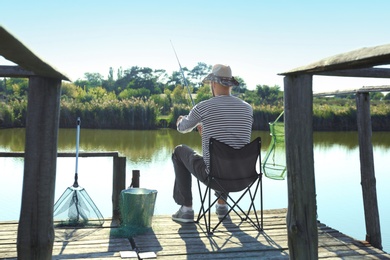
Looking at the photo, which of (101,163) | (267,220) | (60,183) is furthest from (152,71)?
(267,220)

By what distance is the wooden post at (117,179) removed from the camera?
4.13 m

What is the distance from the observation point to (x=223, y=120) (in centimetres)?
384

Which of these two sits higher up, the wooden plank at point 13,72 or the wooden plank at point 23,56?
the wooden plank at point 13,72

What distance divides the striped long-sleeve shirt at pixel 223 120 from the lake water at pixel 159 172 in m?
0.90

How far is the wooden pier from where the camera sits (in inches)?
132

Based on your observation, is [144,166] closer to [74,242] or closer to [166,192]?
[166,192]

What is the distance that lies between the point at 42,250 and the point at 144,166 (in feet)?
24.3

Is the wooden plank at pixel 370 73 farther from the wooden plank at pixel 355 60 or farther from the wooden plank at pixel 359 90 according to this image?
the wooden plank at pixel 355 60

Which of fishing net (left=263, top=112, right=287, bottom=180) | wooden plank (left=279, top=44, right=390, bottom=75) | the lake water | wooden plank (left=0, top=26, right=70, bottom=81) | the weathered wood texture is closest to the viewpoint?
wooden plank (left=0, top=26, right=70, bottom=81)

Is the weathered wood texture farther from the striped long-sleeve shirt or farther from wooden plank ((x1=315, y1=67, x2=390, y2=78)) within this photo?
wooden plank ((x1=315, y1=67, x2=390, y2=78))

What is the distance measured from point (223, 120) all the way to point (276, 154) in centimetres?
118

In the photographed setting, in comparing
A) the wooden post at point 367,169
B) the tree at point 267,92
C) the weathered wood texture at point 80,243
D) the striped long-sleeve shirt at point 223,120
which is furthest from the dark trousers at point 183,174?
the tree at point 267,92

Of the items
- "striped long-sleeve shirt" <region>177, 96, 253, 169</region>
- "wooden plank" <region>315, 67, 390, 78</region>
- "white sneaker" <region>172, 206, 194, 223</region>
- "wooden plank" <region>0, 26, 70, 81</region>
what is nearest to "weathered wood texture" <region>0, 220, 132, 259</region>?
"white sneaker" <region>172, 206, 194, 223</region>

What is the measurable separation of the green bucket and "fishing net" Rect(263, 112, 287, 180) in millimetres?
1308
